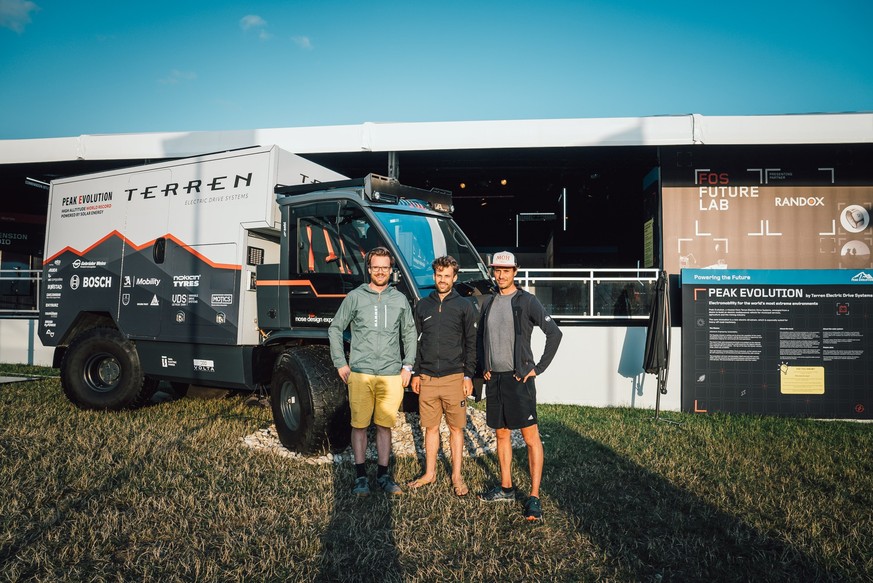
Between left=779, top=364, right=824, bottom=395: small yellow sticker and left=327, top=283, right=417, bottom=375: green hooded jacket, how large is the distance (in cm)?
649

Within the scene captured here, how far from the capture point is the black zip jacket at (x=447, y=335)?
452 centimetres

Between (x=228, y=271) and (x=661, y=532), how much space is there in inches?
188

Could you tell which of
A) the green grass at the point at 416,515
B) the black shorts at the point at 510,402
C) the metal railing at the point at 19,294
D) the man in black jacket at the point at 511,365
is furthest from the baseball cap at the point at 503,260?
the metal railing at the point at 19,294

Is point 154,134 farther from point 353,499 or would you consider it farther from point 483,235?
point 483,235

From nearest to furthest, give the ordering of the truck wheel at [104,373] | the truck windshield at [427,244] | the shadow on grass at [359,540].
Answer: the shadow on grass at [359,540]
the truck windshield at [427,244]
the truck wheel at [104,373]

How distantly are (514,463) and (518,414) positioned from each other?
5.08 feet

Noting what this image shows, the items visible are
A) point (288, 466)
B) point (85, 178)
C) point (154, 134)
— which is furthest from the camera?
point (154, 134)

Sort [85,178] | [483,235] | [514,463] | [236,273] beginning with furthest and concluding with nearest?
[483,235], [85,178], [236,273], [514,463]

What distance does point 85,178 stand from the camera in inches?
288

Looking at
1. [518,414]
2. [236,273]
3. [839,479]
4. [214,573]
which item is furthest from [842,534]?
[236,273]

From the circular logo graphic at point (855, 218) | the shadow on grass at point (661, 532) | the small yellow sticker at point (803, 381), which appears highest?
the circular logo graphic at point (855, 218)

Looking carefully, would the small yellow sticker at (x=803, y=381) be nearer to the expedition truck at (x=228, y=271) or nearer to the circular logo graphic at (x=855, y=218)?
the circular logo graphic at (x=855, y=218)

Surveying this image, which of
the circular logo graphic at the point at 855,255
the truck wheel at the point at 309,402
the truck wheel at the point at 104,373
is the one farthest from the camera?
the circular logo graphic at the point at 855,255

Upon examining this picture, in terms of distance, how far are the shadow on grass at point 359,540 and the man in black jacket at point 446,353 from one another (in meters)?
0.76
